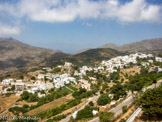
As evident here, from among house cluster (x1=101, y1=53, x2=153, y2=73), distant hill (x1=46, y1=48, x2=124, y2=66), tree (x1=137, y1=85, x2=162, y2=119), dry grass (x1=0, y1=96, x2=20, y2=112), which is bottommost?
dry grass (x1=0, y1=96, x2=20, y2=112)

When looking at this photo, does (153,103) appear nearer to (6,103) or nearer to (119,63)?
(6,103)

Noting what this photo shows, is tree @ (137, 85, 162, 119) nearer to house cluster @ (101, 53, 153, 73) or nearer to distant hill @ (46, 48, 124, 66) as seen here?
house cluster @ (101, 53, 153, 73)

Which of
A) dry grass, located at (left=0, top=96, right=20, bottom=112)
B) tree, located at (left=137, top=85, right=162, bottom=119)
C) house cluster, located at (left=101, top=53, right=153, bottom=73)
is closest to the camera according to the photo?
tree, located at (left=137, top=85, right=162, bottom=119)

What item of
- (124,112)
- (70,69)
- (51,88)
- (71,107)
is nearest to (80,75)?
(70,69)

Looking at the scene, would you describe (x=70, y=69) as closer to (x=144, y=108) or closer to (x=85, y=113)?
(x=85, y=113)

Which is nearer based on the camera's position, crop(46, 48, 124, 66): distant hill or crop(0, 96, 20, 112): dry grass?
crop(0, 96, 20, 112): dry grass

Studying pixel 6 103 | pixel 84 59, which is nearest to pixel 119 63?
pixel 84 59

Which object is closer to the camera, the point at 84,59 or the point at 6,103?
the point at 6,103

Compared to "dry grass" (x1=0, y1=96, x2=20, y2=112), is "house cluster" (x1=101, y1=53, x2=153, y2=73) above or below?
above

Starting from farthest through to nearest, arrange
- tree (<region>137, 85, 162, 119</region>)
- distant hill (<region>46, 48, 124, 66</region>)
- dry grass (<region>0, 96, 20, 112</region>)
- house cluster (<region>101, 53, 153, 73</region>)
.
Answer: distant hill (<region>46, 48, 124, 66</region>), house cluster (<region>101, 53, 153, 73</region>), dry grass (<region>0, 96, 20, 112</region>), tree (<region>137, 85, 162, 119</region>)

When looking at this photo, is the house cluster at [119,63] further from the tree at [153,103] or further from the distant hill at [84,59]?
the tree at [153,103]

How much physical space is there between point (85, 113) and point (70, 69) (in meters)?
48.7

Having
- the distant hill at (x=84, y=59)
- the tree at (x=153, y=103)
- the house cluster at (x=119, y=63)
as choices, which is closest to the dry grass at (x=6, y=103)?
the tree at (x=153, y=103)

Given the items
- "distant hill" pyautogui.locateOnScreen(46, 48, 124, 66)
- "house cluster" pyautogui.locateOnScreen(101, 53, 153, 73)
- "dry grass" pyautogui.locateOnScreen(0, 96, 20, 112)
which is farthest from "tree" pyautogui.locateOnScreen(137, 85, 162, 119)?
"distant hill" pyautogui.locateOnScreen(46, 48, 124, 66)
